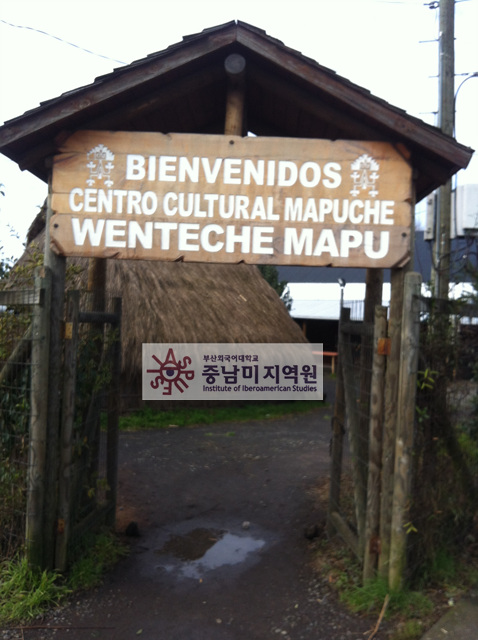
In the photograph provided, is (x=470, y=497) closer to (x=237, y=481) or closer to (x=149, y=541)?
(x=149, y=541)

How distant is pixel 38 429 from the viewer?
481 centimetres

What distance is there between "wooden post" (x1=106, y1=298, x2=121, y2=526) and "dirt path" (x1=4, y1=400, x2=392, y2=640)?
47 centimetres

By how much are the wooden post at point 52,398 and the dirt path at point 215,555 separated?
570 millimetres

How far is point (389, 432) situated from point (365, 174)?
6.77 feet

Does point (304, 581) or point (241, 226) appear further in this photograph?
Answer: point (304, 581)

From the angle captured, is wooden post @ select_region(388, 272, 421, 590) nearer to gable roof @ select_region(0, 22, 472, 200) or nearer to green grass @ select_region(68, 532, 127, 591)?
gable roof @ select_region(0, 22, 472, 200)

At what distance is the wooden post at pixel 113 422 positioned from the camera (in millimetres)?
6293

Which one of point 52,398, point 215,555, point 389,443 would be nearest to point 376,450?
point 389,443

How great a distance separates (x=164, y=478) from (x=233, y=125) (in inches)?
215

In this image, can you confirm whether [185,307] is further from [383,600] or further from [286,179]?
[383,600]

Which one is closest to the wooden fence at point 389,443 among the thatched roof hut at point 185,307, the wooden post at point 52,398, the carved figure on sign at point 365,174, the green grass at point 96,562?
the carved figure on sign at point 365,174

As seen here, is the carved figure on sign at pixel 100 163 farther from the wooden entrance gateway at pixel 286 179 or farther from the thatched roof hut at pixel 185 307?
the thatched roof hut at pixel 185 307

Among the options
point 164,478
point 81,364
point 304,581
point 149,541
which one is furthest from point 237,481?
point 81,364

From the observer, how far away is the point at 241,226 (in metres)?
4.79
